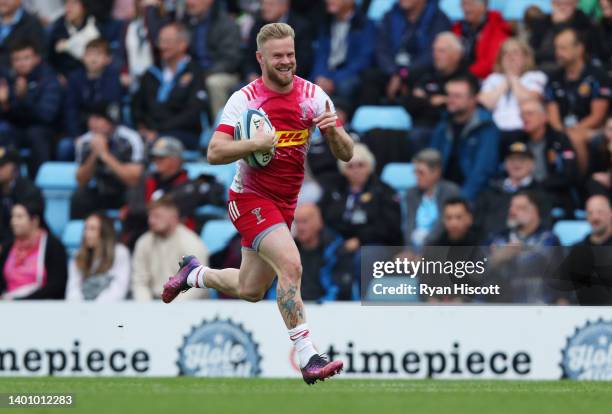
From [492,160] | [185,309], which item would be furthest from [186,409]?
[492,160]

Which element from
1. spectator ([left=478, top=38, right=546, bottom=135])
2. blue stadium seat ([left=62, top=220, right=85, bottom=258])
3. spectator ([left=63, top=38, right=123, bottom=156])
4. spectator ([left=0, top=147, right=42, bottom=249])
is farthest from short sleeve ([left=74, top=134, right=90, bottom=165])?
spectator ([left=478, top=38, right=546, bottom=135])

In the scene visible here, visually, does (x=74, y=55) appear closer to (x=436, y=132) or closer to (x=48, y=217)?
(x=48, y=217)

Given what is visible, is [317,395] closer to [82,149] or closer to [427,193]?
[427,193]

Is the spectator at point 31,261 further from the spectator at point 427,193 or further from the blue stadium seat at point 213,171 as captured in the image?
the spectator at point 427,193

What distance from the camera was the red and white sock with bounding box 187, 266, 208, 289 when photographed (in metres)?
11.5

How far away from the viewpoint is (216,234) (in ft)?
51.5

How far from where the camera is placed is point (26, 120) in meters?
18.3

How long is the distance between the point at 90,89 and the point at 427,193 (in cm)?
506

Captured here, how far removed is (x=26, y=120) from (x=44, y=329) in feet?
17.2

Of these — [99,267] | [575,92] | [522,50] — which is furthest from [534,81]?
[99,267]

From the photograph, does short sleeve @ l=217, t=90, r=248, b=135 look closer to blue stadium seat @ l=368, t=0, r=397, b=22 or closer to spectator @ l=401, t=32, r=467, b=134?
spectator @ l=401, t=32, r=467, b=134

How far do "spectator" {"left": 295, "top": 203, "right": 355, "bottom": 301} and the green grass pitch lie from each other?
1824 millimetres

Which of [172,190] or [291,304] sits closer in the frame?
[291,304]

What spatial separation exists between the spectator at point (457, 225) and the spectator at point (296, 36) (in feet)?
11.4
